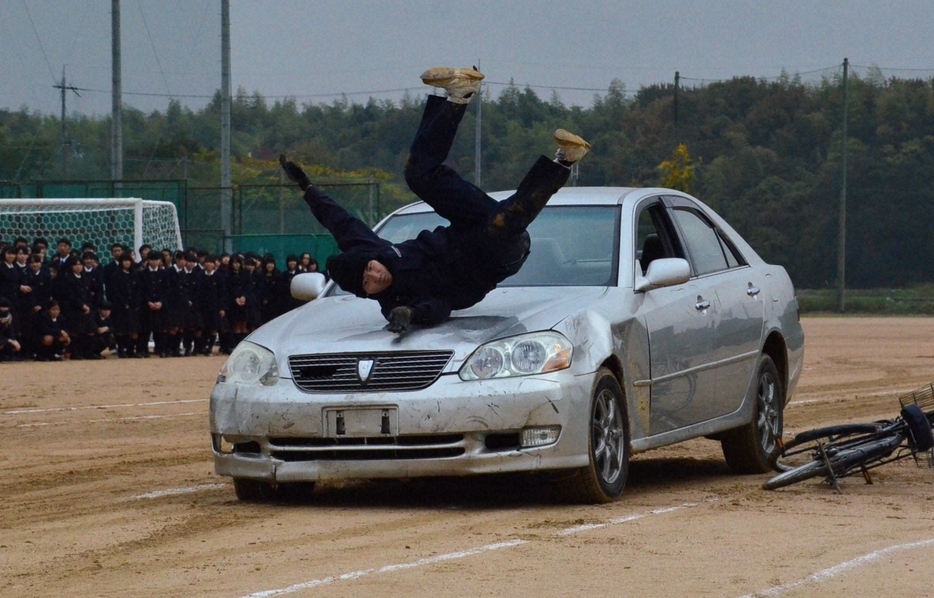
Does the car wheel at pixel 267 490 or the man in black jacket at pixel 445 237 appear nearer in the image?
the man in black jacket at pixel 445 237

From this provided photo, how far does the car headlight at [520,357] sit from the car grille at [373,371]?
0.15 meters

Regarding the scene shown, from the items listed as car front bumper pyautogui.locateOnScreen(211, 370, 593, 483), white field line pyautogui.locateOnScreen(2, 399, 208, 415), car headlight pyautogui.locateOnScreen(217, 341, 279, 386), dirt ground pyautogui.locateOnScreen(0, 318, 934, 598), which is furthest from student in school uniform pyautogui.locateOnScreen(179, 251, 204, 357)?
car front bumper pyautogui.locateOnScreen(211, 370, 593, 483)

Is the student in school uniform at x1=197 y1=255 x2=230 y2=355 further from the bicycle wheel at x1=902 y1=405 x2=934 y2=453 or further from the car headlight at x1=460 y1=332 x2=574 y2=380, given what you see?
the car headlight at x1=460 y1=332 x2=574 y2=380

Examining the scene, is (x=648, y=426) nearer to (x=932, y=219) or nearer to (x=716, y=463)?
(x=716, y=463)

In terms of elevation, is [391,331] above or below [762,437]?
above

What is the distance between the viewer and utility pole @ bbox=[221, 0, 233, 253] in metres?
37.0

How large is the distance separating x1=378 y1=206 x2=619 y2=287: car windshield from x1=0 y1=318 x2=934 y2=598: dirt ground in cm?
116

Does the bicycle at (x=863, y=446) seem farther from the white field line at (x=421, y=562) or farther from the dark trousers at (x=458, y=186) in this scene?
the dark trousers at (x=458, y=186)

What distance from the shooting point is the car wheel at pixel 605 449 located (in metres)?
8.02

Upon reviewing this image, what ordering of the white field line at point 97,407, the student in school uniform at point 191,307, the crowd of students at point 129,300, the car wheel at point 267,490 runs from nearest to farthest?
the car wheel at point 267,490 → the white field line at point 97,407 → the crowd of students at point 129,300 → the student in school uniform at point 191,307

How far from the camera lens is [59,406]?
16031 millimetres

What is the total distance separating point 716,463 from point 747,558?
14.5 ft

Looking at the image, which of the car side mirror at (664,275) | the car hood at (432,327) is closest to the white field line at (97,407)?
the car hood at (432,327)

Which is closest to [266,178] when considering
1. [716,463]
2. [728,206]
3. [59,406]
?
[728,206]
